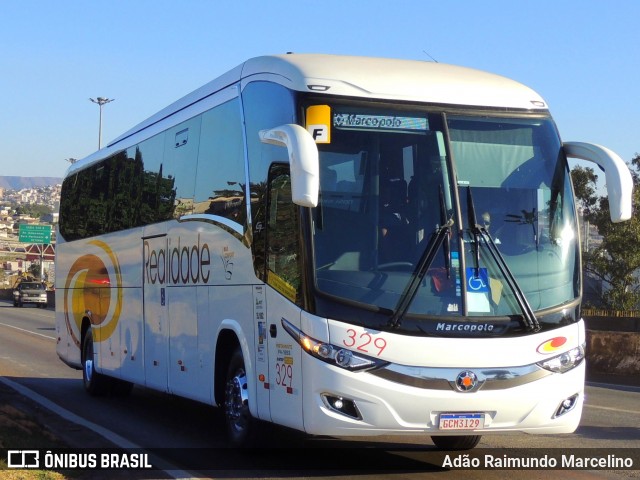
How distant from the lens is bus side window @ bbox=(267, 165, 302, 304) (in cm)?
873

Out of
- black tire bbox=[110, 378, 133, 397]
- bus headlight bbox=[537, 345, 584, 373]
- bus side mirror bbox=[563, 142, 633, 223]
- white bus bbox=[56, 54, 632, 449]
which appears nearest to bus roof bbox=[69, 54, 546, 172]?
white bus bbox=[56, 54, 632, 449]

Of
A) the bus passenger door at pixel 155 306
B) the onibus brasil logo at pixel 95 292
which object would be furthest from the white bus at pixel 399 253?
the onibus brasil logo at pixel 95 292

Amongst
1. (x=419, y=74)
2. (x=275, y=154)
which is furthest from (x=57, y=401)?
(x=419, y=74)

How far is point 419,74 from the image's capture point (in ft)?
30.7

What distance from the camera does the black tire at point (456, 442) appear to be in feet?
34.0

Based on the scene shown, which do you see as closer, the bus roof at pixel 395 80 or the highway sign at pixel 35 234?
the bus roof at pixel 395 80

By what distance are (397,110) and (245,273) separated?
85.3 inches

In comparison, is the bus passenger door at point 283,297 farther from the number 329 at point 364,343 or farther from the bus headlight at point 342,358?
the number 329 at point 364,343

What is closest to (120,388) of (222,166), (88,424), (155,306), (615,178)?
(155,306)

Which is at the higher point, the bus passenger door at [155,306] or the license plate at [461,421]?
the bus passenger door at [155,306]

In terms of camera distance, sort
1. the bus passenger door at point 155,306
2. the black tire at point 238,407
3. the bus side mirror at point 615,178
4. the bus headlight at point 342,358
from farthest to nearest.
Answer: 1. the bus passenger door at point 155,306
2. the black tire at point 238,407
3. the bus side mirror at point 615,178
4. the bus headlight at point 342,358

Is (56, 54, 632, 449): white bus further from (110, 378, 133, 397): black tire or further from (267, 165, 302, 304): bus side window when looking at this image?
(110, 378, 133, 397): black tire

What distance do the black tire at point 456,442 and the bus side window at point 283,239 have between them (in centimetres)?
259

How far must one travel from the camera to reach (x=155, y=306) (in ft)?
43.3
